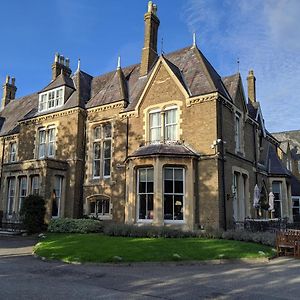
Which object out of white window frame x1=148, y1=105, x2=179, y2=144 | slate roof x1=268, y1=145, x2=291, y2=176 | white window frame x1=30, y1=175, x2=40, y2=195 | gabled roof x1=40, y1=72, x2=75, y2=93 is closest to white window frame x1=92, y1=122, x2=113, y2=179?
white window frame x1=148, y1=105, x2=179, y2=144

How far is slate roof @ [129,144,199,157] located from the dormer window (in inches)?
409

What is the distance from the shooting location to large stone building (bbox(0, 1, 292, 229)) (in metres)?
20.8

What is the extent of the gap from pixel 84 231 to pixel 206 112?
10.1m

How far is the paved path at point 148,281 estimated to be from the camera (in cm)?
834

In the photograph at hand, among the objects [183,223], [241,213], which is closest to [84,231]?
[183,223]

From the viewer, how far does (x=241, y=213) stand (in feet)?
77.9

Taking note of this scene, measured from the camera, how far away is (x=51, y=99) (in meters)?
30.0

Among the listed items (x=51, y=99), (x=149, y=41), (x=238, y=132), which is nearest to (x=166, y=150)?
A: (x=238, y=132)

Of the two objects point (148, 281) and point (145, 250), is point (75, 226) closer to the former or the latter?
point (145, 250)

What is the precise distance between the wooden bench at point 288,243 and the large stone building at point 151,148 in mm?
5054

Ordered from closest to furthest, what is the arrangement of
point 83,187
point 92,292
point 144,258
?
point 92,292 → point 144,258 → point 83,187

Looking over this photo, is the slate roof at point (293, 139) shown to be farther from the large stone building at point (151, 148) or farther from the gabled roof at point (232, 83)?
the gabled roof at point (232, 83)

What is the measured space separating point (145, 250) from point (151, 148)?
28.2ft

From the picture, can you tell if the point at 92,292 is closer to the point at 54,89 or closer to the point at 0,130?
the point at 54,89
